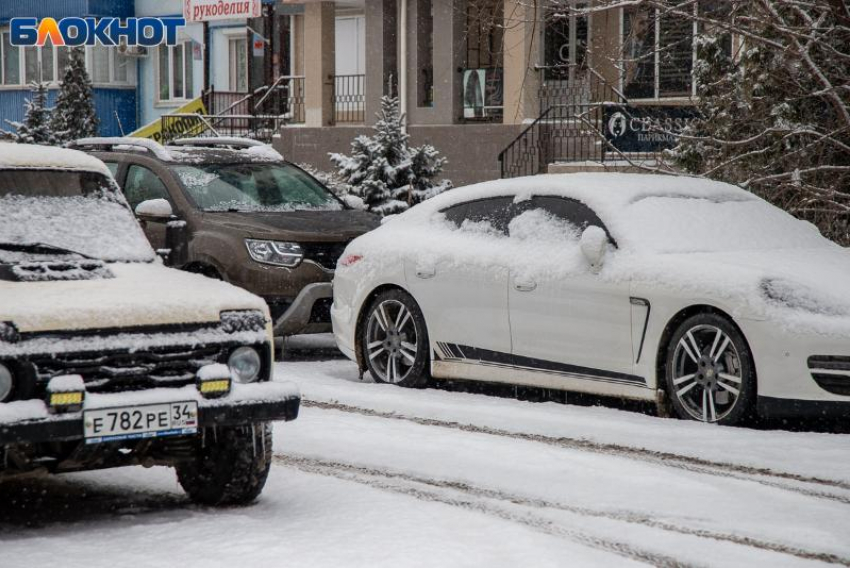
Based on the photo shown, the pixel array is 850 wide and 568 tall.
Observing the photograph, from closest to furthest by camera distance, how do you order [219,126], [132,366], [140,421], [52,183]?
[140,421] < [132,366] < [52,183] < [219,126]

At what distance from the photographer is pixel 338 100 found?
1292 inches

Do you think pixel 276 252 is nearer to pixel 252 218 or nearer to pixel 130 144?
pixel 252 218

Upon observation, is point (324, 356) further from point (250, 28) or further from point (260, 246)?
point (250, 28)

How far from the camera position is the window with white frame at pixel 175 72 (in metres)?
44.0

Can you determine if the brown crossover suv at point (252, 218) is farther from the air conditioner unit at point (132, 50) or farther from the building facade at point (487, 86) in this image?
the air conditioner unit at point (132, 50)

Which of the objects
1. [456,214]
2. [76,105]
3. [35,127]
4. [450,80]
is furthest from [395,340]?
[76,105]

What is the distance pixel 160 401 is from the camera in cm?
644

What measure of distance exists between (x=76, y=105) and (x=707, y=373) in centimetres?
3446

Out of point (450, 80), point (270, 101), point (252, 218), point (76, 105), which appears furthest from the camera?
point (76, 105)

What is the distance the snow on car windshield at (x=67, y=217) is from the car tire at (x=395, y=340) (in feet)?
10.9

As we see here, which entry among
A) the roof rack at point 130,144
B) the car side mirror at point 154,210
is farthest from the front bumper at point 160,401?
the roof rack at point 130,144

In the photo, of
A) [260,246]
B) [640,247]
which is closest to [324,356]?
[260,246]

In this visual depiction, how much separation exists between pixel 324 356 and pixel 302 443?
4.64 meters

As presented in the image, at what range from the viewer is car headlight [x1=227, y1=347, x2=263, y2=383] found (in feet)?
22.3
